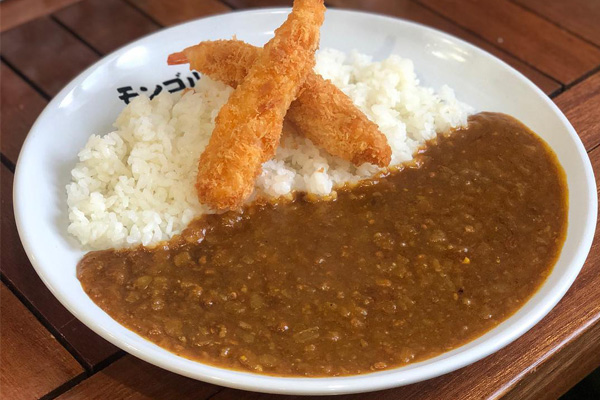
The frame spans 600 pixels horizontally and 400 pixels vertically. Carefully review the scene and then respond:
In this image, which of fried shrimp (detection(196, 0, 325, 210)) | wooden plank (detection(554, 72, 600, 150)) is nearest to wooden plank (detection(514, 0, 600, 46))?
wooden plank (detection(554, 72, 600, 150))

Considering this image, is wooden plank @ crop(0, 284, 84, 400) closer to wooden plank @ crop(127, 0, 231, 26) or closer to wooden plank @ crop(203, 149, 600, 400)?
wooden plank @ crop(203, 149, 600, 400)

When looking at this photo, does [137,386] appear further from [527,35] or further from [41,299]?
[527,35]

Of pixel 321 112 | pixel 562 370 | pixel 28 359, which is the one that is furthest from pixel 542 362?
pixel 28 359

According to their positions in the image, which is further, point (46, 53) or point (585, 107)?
point (46, 53)

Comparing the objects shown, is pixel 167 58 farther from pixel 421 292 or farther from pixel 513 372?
pixel 513 372

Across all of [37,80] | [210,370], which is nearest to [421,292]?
[210,370]

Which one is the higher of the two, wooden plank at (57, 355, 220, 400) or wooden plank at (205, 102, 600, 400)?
wooden plank at (205, 102, 600, 400)

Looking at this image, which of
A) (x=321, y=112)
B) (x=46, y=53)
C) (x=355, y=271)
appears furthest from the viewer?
(x=46, y=53)
